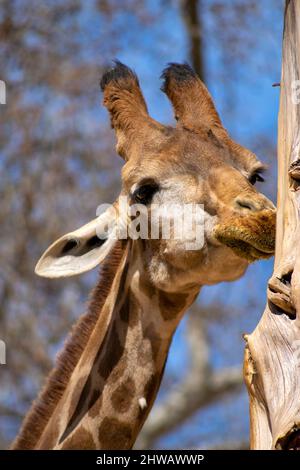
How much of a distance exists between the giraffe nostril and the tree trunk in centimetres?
53

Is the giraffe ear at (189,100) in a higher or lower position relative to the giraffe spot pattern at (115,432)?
higher

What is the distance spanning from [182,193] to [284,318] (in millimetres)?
1488

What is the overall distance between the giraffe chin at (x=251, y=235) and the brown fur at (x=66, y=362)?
1.04m

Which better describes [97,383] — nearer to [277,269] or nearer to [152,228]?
[152,228]

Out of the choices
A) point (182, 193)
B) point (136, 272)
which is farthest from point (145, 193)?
point (136, 272)

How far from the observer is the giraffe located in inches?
201

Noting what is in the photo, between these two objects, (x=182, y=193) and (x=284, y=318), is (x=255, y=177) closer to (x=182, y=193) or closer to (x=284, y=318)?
(x=182, y=193)

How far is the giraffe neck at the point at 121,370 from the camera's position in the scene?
5.26 m

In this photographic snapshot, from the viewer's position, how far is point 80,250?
5312 millimetres

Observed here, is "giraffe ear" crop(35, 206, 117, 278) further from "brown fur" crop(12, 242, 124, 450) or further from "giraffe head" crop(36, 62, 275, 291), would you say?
"brown fur" crop(12, 242, 124, 450)

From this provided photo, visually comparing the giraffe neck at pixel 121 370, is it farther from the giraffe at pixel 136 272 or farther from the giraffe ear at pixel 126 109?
the giraffe ear at pixel 126 109

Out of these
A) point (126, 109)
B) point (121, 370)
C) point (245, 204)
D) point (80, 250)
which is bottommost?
point (121, 370)

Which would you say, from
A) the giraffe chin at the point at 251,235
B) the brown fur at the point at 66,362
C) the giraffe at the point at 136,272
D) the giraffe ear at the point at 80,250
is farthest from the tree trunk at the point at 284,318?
the brown fur at the point at 66,362
